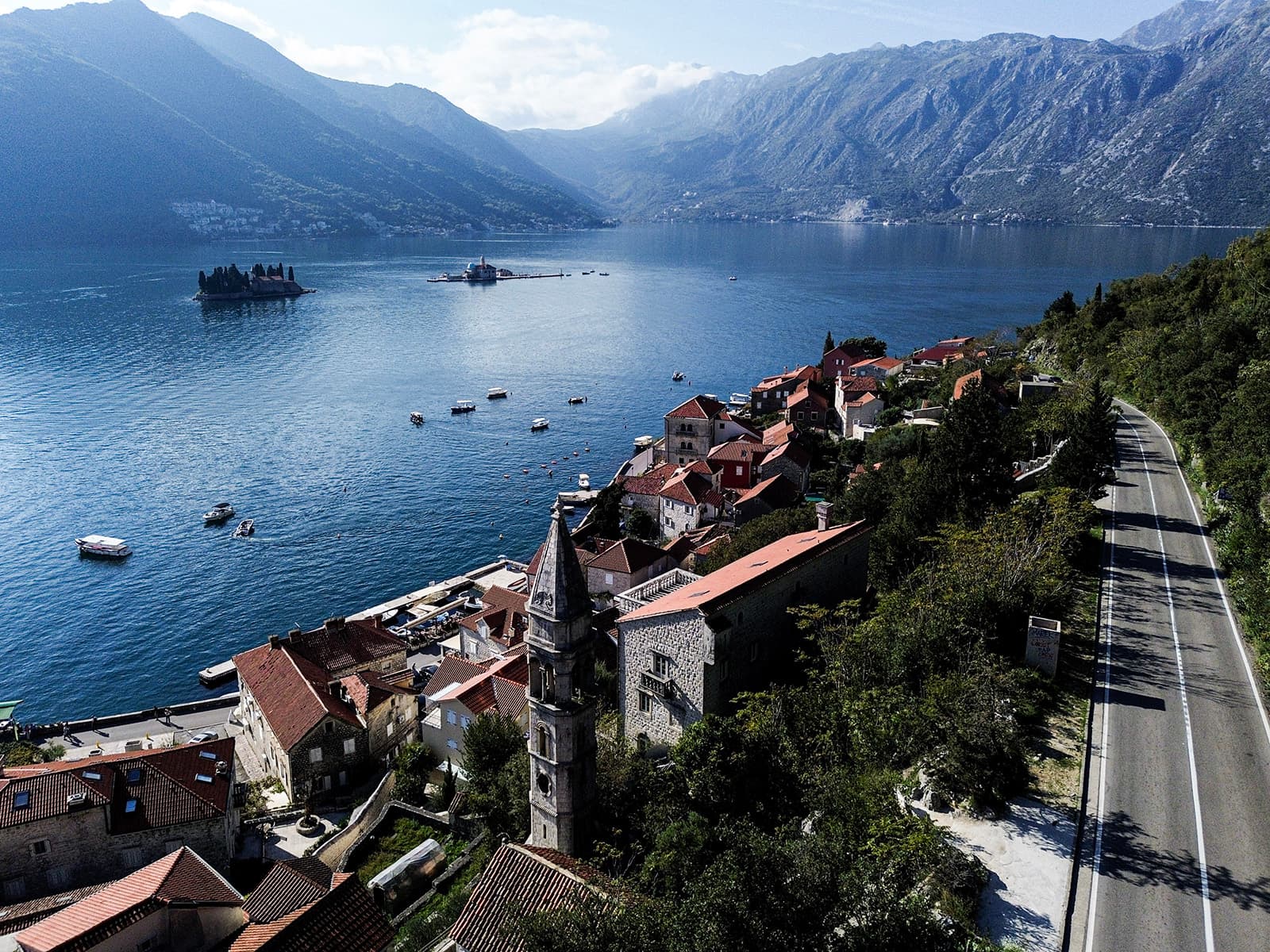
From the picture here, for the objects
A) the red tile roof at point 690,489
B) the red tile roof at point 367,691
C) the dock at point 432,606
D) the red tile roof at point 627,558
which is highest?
the red tile roof at point 690,489

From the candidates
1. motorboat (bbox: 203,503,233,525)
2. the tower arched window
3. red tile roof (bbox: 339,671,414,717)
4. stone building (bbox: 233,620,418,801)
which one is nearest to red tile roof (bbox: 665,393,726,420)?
stone building (bbox: 233,620,418,801)

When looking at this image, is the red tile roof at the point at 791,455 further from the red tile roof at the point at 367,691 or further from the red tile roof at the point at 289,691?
the red tile roof at the point at 289,691

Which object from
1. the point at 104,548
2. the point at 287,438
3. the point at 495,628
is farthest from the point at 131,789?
the point at 287,438

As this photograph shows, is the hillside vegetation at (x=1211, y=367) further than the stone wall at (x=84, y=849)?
Yes

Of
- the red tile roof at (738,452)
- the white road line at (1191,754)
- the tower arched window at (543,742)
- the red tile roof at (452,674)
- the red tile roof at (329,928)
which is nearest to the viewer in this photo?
the white road line at (1191,754)

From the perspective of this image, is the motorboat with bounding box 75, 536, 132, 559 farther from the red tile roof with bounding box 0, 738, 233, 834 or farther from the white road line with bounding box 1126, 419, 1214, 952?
the white road line with bounding box 1126, 419, 1214, 952

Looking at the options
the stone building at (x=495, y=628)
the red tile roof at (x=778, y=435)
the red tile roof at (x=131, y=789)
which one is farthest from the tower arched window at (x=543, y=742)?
the red tile roof at (x=778, y=435)

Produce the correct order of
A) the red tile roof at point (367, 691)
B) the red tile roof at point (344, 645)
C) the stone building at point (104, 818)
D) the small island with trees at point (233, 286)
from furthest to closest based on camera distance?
the small island with trees at point (233, 286) → the red tile roof at point (344, 645) → the red tile roof at point (367, 691) → the stone building at point (104, 818)
